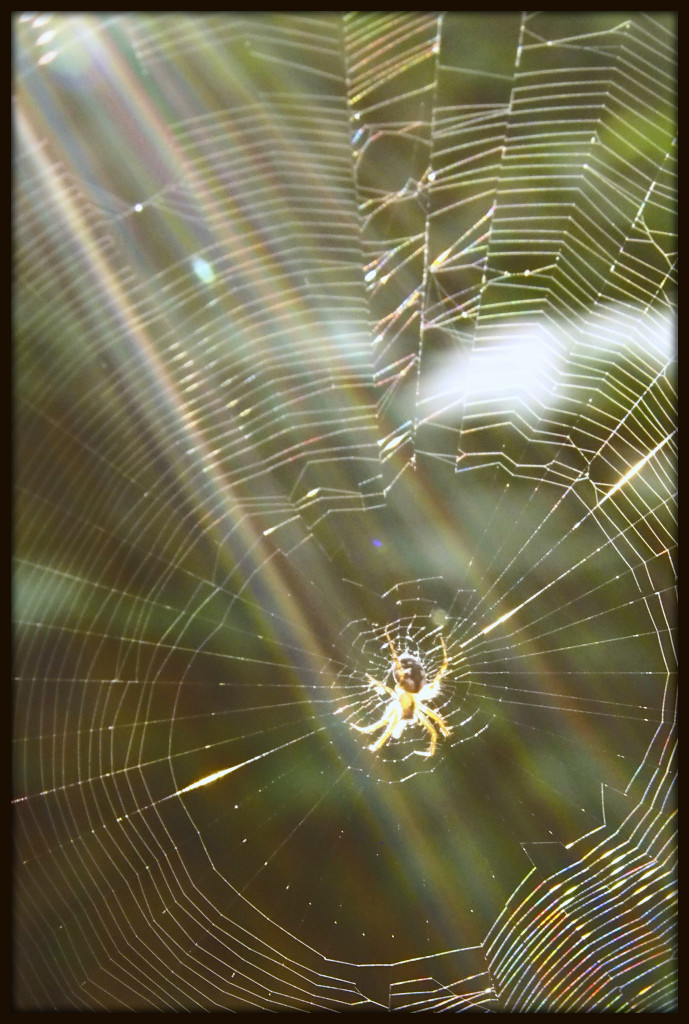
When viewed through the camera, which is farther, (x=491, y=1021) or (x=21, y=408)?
(x=21, y=408)

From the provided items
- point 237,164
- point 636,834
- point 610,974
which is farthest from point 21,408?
point 636,834

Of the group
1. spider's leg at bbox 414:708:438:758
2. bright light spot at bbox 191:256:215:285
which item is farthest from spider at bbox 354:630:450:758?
bright light spot at bbox 191:256:215:285

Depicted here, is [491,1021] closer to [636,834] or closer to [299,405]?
[636,834]

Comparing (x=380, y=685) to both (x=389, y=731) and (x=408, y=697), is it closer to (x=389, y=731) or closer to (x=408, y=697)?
(x=408, y=697)

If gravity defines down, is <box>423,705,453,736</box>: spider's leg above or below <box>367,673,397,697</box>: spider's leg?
below

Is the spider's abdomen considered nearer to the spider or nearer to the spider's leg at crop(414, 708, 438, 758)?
the spider

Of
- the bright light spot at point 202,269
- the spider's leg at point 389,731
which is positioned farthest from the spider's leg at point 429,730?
the bright light spot at point 202,269
